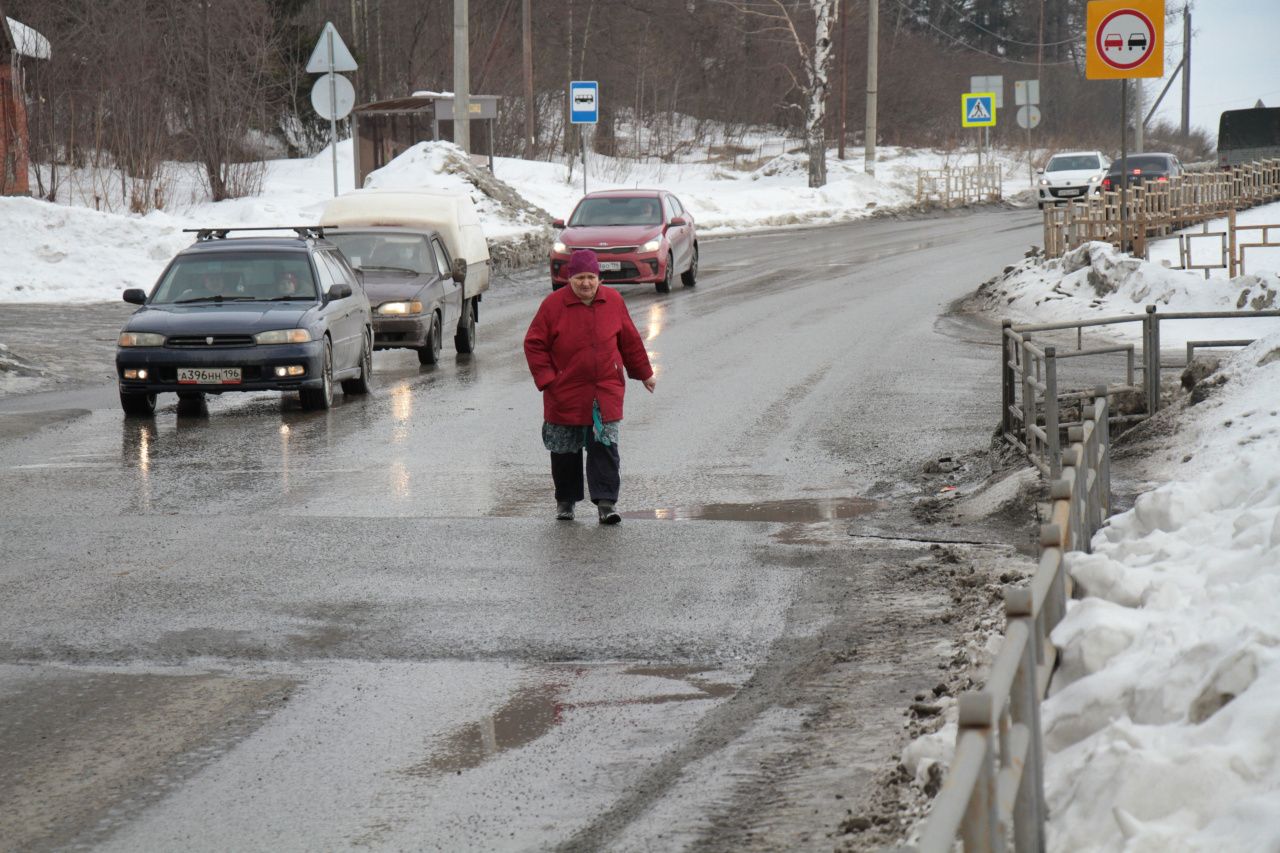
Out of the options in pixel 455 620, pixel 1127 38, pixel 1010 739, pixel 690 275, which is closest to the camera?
pixel 1010 739

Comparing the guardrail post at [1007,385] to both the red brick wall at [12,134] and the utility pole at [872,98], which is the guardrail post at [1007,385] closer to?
the red brick wall at [12,134]

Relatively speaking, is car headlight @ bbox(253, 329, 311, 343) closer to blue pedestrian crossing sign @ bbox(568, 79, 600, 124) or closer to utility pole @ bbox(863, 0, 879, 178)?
blue pedestrian crossing sign @ bbox(568, 79, 600, 124)

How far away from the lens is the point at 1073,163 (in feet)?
156

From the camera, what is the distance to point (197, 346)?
47.6ft

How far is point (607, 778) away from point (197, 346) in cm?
1003

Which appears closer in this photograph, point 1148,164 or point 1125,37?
point 1125,37

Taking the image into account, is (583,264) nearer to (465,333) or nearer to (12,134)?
(465,333)

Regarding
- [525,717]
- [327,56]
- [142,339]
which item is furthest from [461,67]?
[525,717]

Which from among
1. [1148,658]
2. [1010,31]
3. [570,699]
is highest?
[1010,31]

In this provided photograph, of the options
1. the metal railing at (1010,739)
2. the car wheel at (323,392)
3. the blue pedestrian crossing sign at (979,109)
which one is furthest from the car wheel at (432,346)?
the blue pedestrian crossing sign at (979,109)

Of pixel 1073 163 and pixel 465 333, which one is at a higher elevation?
pixel 1073 163

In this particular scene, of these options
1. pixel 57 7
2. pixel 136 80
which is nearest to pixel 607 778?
pixel 136 80

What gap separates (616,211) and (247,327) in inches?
552

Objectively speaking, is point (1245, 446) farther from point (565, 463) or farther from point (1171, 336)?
point (1171, 336)
